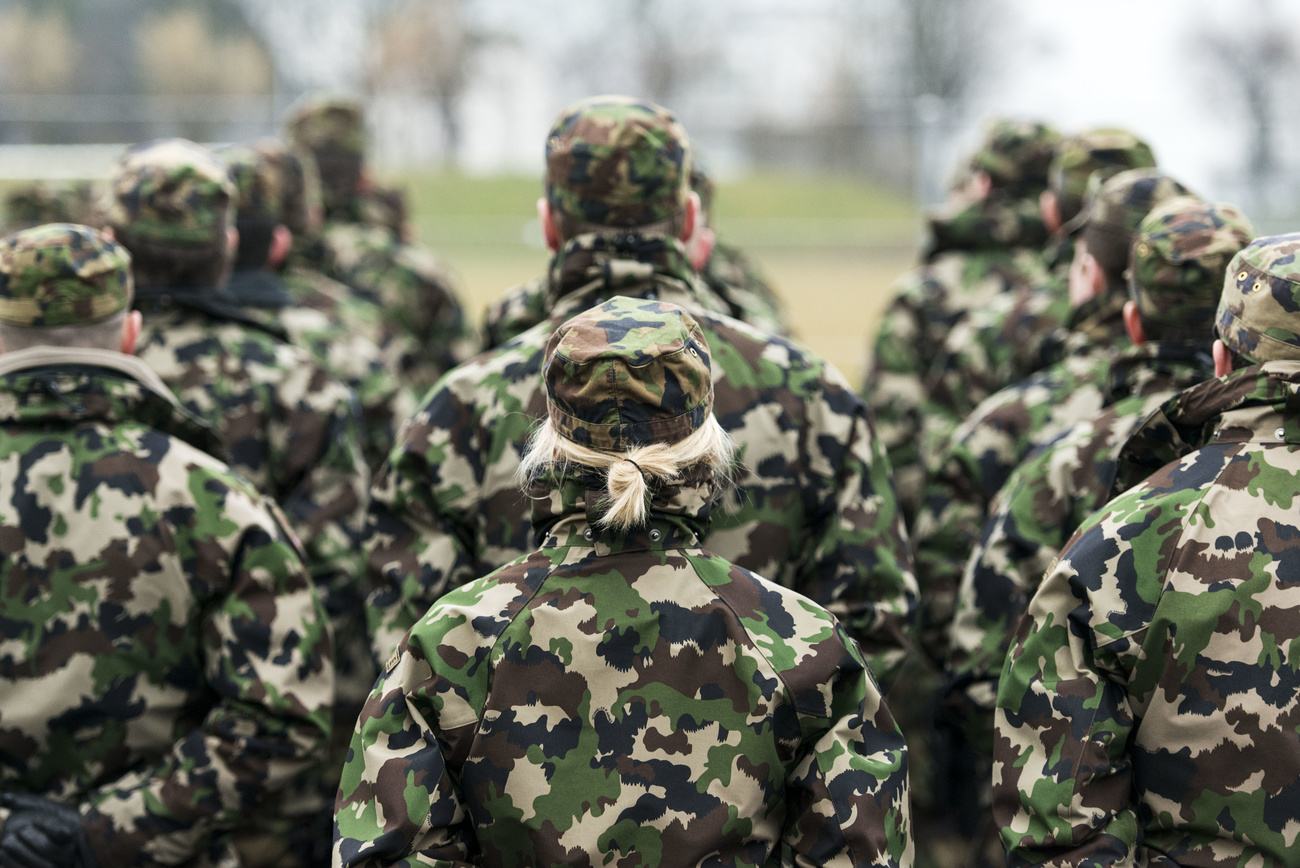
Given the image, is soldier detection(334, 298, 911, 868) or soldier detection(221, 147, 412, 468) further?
soldier detection(221, 147, 412, 468)

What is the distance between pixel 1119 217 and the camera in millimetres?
4043

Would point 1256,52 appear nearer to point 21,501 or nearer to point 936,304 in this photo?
point 936,304

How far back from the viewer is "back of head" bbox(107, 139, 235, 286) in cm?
399

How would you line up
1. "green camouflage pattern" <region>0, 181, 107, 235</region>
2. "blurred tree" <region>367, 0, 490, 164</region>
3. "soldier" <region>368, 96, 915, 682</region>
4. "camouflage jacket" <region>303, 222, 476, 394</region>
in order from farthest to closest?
1. "blurred tree" <region>367, 0, 490, 164</region>
2. "green camouflage pattern" <region>0, 181, 107, 235</region>
3. "camouflage jacket" <region>303, 222, 476, 394</region>
4. "soldier" <region>368, 96, 915, 682</region>

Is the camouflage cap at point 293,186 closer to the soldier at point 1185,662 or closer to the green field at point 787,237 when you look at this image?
the soldier at point 1185,662

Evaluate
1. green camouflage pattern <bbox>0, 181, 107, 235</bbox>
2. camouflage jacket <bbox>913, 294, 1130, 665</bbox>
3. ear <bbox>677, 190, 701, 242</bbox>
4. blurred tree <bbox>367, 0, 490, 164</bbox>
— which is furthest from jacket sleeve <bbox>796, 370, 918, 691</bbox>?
blurred tree <bbox>367, 0, 490, 164</bbox>

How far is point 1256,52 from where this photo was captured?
25312 mm

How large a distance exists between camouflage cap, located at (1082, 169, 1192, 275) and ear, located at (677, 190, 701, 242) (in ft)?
4.45

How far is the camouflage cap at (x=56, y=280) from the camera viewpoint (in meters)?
3.15

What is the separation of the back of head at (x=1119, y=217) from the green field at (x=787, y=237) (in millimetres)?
8341

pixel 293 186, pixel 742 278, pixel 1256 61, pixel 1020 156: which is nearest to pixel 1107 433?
pixel 1020 156

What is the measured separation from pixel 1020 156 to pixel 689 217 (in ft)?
11.3

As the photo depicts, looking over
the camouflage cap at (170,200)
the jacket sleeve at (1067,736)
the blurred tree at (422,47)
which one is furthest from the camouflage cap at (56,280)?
the blurred tree at (422,47)

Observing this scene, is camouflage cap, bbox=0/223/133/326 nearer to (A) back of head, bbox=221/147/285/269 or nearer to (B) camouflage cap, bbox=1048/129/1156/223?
(A) back of head, bbox=221/147/285/269
